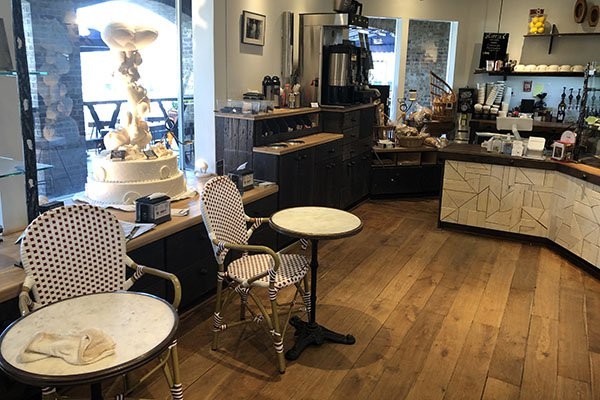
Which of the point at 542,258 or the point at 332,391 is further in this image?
the point at 542,258

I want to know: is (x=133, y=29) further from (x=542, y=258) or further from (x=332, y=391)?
(x=542, y=258)

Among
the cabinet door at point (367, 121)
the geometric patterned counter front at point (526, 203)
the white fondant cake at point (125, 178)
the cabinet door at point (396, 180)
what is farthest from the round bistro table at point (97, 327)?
the cabinet door at point (396, 180)

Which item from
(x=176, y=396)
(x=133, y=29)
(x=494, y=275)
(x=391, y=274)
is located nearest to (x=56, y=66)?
(x=133, y=29)

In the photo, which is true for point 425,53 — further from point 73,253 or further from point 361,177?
point 73,253

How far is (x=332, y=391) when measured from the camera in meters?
2.62

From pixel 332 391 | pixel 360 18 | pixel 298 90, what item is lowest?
pixel 332 391

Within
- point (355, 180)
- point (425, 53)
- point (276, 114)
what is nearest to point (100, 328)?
point (276, 114)

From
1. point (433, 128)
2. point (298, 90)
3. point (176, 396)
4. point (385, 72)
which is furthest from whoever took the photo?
point (385, 72)

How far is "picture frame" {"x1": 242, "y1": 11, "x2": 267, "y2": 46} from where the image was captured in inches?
181

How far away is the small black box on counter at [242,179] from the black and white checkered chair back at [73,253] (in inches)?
62.1

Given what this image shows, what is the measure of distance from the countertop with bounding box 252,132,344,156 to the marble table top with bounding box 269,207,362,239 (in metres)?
1.19

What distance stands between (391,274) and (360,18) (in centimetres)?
285

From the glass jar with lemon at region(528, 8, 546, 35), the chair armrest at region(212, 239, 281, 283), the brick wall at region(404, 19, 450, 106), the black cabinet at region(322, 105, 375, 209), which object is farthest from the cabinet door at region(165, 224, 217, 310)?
the glass jar with lemon at region(528, 8, 546, 35)

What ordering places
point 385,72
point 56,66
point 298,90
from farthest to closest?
point 385,72
point 298,90
point 56,66
